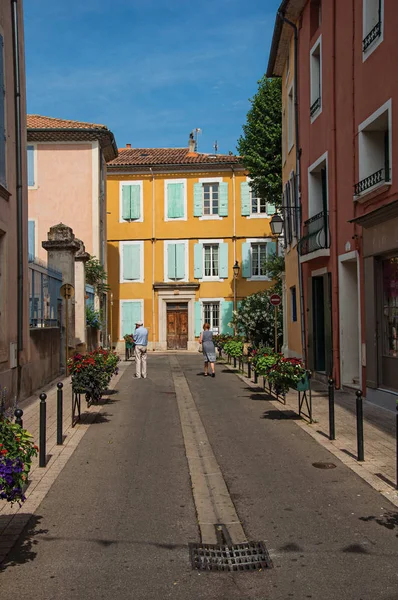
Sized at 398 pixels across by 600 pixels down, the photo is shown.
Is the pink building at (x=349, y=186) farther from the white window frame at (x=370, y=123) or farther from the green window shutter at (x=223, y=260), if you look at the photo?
the green window shutter at (x=223, y=260)

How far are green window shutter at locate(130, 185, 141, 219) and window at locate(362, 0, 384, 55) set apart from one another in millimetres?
25067

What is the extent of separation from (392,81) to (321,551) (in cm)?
885

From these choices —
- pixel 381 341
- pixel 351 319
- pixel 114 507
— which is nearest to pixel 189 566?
pixel 114 507

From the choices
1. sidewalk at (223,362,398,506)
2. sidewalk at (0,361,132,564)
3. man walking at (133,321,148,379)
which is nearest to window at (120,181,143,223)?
man walking at (133,321,148,379)

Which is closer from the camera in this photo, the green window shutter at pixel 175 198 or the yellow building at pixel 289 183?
the yellow building at pixel 289 183

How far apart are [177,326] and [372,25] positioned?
83.9 feet

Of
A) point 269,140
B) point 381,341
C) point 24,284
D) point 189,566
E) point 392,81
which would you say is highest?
point 269,140

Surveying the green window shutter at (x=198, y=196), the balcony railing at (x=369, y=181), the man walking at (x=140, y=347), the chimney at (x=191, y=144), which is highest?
the chimney at (x=191, y=144)

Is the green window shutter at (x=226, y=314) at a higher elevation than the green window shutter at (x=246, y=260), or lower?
lower

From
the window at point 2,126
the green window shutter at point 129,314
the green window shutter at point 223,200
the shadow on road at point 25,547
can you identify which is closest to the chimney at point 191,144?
the green window shutter at point 223,200

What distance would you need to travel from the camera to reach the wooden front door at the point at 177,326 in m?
36.6

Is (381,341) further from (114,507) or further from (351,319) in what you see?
(114,507)

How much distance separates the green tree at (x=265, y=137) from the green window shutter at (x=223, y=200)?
10.5 m

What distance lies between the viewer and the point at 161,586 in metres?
4.17
